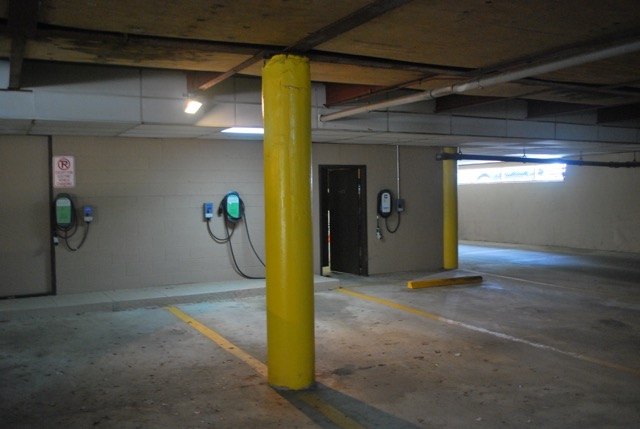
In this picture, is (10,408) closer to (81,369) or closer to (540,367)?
(81,369)

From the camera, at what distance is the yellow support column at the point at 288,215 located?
467 cm

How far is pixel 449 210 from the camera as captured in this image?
11.7 meters

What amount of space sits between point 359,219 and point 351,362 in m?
5.58

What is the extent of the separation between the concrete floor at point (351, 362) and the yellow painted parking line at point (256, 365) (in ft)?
0.07

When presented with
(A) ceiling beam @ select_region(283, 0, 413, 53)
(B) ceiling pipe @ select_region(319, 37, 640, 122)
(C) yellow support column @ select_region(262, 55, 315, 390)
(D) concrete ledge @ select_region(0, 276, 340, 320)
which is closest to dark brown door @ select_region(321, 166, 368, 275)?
(D) concrete ledge @ select_region(0, 276, 340, 320)

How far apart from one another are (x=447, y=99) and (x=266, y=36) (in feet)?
16.5

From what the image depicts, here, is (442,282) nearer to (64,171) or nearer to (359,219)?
(359,219)

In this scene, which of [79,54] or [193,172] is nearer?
[79,54]

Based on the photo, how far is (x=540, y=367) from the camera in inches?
208

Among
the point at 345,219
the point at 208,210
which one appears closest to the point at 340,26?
the point at 208,210

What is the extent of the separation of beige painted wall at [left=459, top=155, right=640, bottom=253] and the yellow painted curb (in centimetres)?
641

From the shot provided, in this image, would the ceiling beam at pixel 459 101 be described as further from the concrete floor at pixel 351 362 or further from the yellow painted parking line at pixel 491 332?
the yellow painted parking line at pixel 491 332

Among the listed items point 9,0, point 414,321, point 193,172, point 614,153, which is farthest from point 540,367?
point 614,153

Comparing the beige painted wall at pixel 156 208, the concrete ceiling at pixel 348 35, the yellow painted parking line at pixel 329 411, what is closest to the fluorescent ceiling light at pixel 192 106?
the concrete ceiling at pixel 348 35
